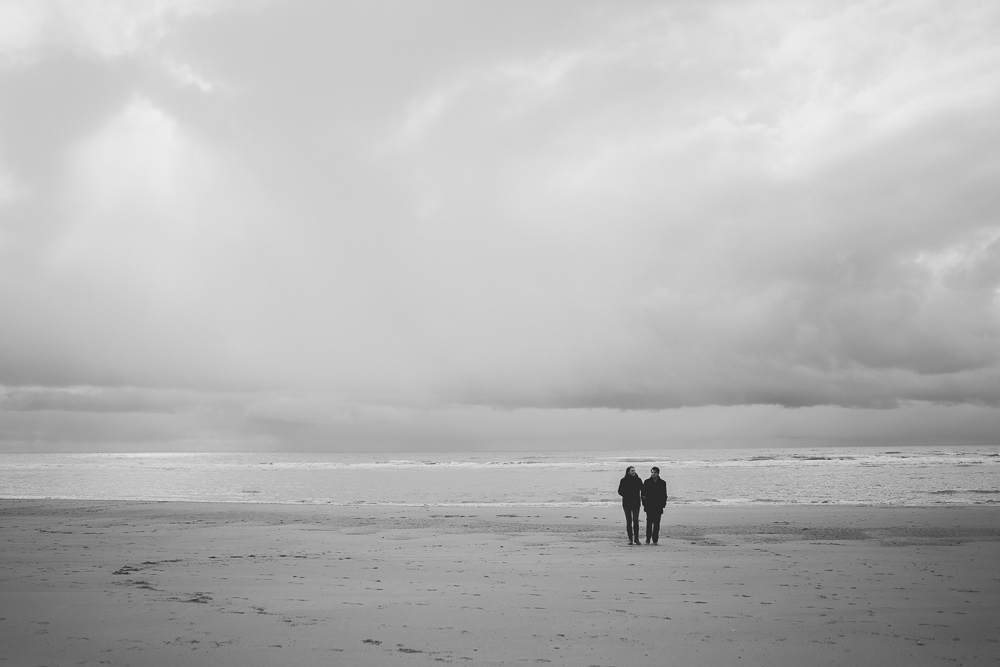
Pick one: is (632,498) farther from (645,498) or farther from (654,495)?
(654,495)

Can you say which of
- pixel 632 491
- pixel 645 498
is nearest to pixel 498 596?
pixel 632 491

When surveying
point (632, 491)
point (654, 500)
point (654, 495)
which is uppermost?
point (632, 491)

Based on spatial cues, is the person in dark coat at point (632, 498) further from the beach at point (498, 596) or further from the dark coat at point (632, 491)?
the beach at point (498, 596)

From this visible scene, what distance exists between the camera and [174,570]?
41.6 ft

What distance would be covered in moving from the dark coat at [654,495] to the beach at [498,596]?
938 millimetres

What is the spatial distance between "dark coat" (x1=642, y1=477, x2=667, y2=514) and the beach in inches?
36.9

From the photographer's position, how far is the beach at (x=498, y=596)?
736 cm

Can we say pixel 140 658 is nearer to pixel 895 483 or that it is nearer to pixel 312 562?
pixel 312 562

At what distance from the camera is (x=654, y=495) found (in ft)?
55.3

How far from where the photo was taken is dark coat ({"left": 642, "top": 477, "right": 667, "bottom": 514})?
16844 millimetres

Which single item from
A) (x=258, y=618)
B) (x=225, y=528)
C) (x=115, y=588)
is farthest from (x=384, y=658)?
(x=225, y=528)

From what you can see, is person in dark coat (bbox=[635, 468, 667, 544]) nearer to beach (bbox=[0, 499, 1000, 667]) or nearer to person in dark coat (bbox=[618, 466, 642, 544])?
person in dark coat (bbox=[618, 466, 642, 544])

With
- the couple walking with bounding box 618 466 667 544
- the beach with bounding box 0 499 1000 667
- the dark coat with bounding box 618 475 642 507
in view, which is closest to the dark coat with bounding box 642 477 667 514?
the couple walking with bounding box 618 466 667 544

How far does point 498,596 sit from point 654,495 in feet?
25.5
